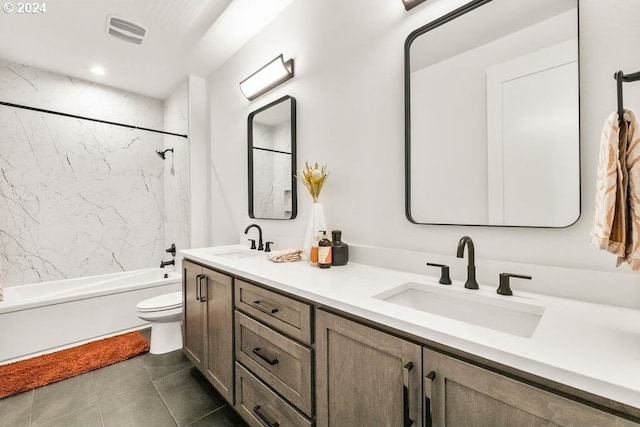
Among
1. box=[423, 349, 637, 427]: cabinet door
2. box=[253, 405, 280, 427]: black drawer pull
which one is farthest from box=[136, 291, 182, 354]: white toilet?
box=[423, 349, 637, 427]: cabinet door

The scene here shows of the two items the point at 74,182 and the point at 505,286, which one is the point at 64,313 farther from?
the point at 505,286

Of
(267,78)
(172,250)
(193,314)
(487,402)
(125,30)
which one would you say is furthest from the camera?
(172,250)

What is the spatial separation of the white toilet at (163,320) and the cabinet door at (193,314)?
301mm

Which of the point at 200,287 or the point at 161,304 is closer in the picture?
the point at 200,287

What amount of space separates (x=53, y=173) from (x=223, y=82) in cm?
210

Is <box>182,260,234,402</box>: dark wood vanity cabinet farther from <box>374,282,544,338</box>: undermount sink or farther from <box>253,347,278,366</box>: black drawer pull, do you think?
<box>374,282,544,338</box>: undermount sink

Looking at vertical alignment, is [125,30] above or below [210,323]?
above

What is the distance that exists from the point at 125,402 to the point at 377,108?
2299 millimetres

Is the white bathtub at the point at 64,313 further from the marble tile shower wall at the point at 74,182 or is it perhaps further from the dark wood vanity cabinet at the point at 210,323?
the dark wood vanity cabinet at the point at 210,323

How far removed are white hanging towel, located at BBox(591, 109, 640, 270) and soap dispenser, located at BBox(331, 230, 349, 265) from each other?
1032 mm

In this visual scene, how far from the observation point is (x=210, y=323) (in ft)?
5.69

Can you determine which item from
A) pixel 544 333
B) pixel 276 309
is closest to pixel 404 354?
pixel 544 333

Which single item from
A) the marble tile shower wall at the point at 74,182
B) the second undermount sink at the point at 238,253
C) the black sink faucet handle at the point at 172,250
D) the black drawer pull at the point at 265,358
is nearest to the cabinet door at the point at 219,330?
the black drawer pull at the point at 265,358

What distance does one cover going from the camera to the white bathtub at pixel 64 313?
2.29 meters
